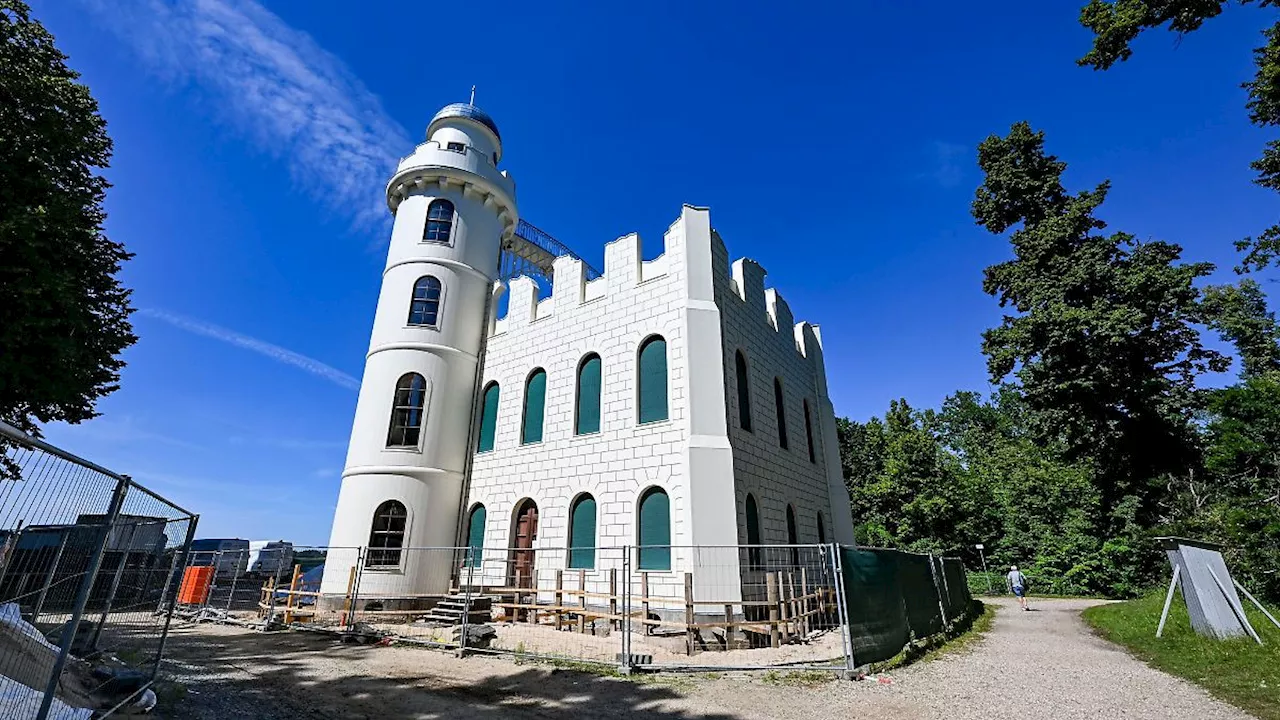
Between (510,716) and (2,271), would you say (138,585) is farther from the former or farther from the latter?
(2,271)

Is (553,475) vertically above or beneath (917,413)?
beneath

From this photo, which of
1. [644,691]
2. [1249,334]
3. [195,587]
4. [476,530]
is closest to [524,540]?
[476,530]

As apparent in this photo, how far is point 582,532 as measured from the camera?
14.6 metres

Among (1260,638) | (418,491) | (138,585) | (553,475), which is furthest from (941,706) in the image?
(418,491)

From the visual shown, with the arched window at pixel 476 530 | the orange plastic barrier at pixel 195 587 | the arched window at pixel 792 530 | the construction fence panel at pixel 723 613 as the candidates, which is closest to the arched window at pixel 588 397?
the construction fence panel at pixel 723 613

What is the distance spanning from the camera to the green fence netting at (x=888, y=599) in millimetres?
9000

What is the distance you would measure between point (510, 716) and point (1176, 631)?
14.6 metres

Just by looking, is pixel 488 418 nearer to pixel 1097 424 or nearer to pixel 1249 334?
pixel 1097 424

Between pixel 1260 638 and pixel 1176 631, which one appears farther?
pixel 1176 631

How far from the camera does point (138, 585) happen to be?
5773 millimetres

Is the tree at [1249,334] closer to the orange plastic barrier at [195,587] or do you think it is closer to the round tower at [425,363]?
the round tower at [425,363]

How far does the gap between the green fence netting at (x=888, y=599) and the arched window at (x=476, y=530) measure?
11458mm

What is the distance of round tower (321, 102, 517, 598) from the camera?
16.1 meters

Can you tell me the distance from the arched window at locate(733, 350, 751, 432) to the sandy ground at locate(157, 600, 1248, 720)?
691 centimetres
